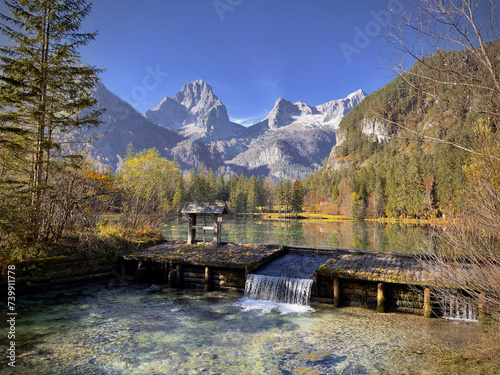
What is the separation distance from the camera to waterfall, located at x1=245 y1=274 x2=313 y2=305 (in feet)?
41.9

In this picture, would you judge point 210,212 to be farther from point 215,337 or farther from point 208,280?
point 215,337

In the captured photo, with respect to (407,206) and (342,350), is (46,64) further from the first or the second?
(407,206)

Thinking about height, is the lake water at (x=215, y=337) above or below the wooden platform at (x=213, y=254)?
below

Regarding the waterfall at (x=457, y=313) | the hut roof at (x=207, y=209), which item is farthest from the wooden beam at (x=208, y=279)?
the waterfall at (x=457, y=313)

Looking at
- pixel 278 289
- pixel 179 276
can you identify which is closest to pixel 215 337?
pixel 278 289

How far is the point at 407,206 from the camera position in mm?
69938

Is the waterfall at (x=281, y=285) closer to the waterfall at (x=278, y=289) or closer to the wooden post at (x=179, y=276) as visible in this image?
the waterfall at (x=278, y=289)

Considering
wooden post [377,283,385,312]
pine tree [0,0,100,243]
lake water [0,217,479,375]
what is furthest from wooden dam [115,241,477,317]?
pine tree [0,0,100,243]

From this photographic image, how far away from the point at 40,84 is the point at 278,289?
608 inches

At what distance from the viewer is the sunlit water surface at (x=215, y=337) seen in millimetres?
7595

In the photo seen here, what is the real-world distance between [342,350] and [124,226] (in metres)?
16.5

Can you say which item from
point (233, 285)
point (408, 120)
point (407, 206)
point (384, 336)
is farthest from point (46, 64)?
point (407, 206)

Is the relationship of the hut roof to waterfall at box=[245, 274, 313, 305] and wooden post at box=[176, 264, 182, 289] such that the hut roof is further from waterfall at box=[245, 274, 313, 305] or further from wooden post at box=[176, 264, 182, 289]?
waterfall at box=[245, 274, 313, 305]

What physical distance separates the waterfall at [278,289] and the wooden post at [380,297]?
2.67m
